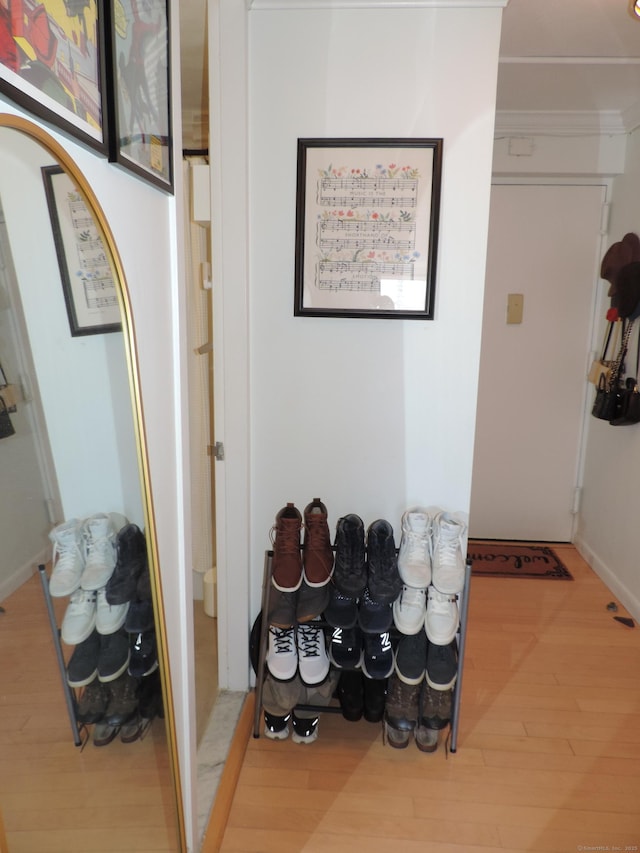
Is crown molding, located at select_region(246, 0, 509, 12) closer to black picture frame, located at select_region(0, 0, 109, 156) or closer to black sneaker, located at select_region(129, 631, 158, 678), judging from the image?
black picture frame, located at select_region(0, 0, 109, 156)

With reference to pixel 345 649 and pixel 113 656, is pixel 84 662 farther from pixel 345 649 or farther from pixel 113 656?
pixel 345 649

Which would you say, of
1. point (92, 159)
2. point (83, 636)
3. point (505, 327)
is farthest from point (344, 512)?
point (505, 327)

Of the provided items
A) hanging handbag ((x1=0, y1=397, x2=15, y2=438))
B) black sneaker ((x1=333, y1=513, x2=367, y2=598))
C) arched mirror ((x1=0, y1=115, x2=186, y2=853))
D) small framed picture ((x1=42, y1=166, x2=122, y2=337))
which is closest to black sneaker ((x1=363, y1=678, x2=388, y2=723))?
black sneaker ((x1=333, y1=513, x2=367, y2=598))

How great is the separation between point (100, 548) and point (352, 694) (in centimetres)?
135

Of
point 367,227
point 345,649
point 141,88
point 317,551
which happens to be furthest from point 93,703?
point 367,227

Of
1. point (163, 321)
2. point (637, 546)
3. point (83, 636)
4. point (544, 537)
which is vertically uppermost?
point (163, 321)

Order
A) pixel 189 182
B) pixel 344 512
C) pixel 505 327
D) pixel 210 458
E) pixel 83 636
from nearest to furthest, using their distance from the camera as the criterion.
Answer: pixel 83 636
pixel 344 512
pixel 189 182
pixel 210 458
pixel 505 327

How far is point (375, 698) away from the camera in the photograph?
1.90 metres

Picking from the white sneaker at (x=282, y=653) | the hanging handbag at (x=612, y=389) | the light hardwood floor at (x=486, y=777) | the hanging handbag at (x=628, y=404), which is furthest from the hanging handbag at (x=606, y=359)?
the white sneaker at (x=282, y=653)

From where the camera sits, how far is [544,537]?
3.57 metres

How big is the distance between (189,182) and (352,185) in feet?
2.87

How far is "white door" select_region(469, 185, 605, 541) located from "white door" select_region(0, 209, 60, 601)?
3.02 m

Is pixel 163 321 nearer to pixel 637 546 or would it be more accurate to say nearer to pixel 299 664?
pixel 299 664

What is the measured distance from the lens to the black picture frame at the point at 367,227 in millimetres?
1774
